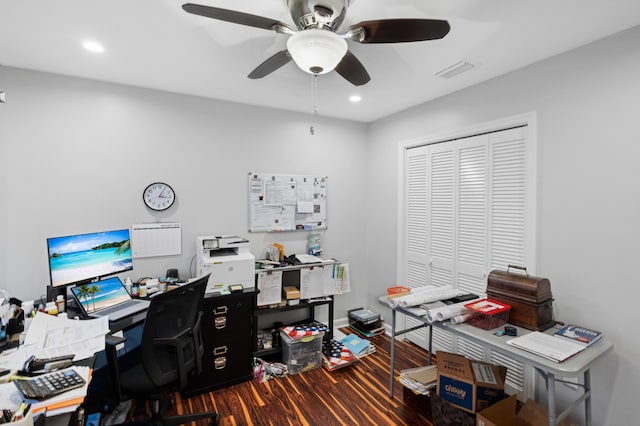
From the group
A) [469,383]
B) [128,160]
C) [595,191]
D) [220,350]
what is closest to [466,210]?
[595,191]

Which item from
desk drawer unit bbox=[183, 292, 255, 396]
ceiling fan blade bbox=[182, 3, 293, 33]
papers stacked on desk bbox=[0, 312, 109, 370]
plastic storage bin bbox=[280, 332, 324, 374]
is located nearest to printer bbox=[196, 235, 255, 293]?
desk drawer unit bbox=[183, 292, 255, 396]

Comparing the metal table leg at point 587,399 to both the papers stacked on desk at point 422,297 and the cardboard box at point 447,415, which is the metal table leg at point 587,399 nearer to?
the cardboard box at point 447,415

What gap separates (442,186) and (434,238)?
1.74 ft

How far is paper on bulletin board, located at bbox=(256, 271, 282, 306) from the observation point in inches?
117

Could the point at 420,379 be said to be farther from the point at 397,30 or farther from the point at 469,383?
the point at 397,30

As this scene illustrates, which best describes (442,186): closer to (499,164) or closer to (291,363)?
(499,164)

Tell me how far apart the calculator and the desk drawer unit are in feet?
3.98

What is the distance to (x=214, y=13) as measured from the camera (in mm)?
1316

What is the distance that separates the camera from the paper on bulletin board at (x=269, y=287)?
9.75 feet

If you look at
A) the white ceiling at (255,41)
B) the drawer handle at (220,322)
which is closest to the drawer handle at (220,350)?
the drawer handle at (220,322)

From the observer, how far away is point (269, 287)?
301 cm

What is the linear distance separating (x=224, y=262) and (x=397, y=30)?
2.11m

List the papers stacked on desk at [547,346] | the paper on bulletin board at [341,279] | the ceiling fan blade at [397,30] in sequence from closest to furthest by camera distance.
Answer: the ceiling fan blade at [397,30] < the papers stacked on desk at [547,346] < the paper on bulletin board at [341,279]

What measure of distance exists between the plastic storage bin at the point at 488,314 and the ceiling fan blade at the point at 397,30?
1.63 metres
